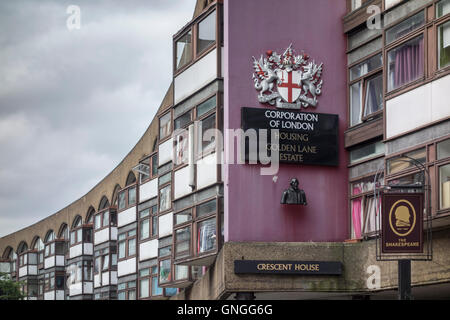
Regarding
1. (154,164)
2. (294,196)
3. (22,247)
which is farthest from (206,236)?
(22,247)

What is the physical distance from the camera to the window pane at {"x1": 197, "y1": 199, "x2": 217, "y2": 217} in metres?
31.8

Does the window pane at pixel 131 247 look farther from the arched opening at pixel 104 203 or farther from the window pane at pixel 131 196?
the arched opening at pixel 104 203

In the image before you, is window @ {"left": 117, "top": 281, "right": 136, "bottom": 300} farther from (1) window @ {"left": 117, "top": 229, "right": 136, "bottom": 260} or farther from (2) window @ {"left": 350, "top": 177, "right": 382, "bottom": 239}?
(2) window @ {"left": 350, "top": 177, "right": 382, "bottom": 239}

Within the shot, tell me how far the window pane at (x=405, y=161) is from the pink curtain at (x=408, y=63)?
202 centimetres

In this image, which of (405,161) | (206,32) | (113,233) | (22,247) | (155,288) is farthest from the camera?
(22,247)

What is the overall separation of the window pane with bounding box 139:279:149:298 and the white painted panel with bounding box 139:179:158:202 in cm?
453

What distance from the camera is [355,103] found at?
3109cm

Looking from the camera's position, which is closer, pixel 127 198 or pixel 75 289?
pixel 127 198

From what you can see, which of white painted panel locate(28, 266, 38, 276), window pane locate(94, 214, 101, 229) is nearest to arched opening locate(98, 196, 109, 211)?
window pane locate(94, 214, 101, 229)

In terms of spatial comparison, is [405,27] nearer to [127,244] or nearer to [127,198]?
[127,244]

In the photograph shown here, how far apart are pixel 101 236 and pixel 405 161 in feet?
132

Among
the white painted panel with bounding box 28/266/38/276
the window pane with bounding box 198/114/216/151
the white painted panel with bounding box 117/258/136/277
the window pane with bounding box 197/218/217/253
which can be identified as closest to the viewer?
the window pane with bounding box 197/218/217/253

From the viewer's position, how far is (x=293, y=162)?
30453mm

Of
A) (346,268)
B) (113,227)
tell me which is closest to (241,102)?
(346,268)
